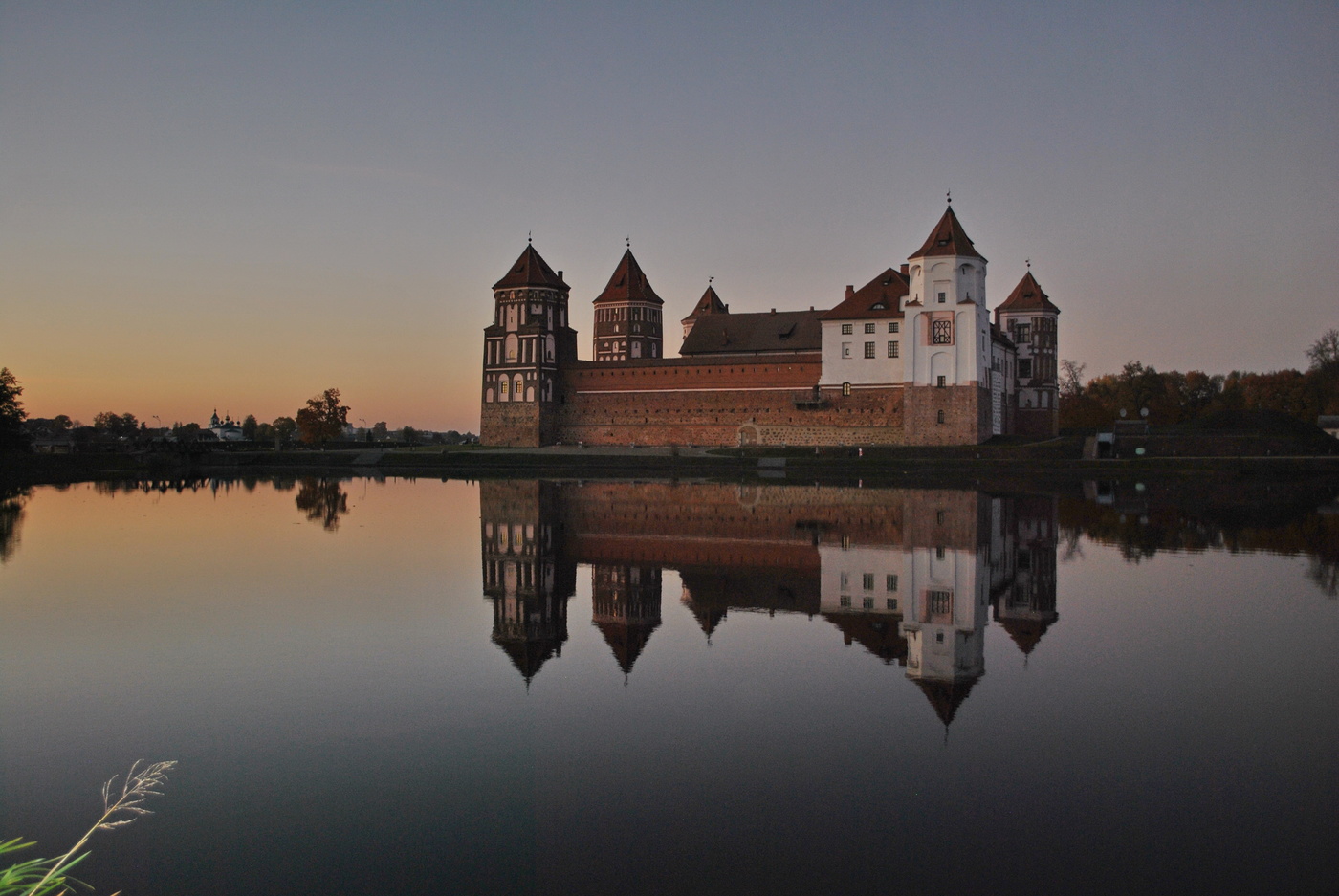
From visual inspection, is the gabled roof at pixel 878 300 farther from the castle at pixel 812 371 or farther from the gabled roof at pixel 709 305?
the gabled roof at pixel 709 305

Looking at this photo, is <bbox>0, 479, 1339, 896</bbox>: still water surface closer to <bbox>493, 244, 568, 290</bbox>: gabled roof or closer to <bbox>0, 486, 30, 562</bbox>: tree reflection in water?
<bbox>0, 486, 30, 562</bbox>: tree reflection in water

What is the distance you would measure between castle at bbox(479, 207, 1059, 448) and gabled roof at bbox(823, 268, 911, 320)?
66mm

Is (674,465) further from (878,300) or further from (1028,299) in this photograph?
(1028,299)

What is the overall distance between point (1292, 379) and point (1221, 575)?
2529 inches

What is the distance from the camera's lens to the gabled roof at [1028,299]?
5669 cm

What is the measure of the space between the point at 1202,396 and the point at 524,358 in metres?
46.3

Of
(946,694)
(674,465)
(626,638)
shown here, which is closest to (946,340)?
(674,465)

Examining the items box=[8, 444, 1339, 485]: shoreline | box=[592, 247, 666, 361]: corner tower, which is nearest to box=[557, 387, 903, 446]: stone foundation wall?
box=[8, 444, 1339, 485]: shoreline

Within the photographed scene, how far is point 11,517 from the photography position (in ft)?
79.7

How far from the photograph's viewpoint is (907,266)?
52656 mm

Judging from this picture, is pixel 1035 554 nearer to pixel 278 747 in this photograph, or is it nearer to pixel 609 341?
pixel 278 747

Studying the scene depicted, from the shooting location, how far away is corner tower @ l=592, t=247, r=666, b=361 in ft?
228

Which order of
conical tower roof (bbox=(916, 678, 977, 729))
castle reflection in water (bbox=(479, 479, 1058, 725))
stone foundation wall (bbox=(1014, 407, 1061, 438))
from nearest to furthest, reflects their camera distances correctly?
conical tower roof (bbox=(916, 678, 977, 729)) < castle reflection in water (bbox=(479, 479, 1058, 725)) < stone foundation wall (bbox=(1014, 407, 1061, 438))

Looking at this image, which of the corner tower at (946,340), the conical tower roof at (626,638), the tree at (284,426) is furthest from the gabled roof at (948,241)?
the tree at (284,426)
